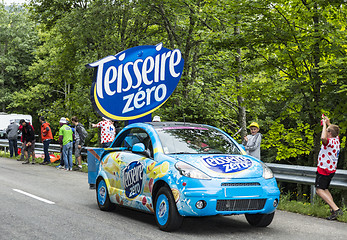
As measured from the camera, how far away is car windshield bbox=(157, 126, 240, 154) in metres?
7.70

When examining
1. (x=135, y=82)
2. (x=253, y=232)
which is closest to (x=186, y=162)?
(x=253, y=232)

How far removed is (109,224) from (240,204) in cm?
A: 208

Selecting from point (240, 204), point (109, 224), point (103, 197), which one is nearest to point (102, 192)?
point (103, 197)

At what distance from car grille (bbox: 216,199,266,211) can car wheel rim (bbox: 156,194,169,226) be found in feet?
2.42

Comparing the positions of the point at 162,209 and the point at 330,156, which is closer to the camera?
the point at 162,209

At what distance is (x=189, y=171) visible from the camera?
6922 mm

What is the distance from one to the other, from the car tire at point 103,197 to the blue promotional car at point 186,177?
0.19 m

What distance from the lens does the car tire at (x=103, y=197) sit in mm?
9132

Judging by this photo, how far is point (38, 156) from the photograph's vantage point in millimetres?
24219

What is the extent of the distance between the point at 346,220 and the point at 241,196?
2540 millimetres

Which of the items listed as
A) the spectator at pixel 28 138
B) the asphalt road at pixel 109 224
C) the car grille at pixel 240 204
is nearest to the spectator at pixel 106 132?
the asphalt road at pixel 109 224

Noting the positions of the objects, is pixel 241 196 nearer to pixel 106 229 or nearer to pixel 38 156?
pixel 106 229

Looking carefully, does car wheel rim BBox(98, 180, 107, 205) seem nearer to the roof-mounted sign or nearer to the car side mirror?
the car side mirror

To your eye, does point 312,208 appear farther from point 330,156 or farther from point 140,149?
point 140,149
